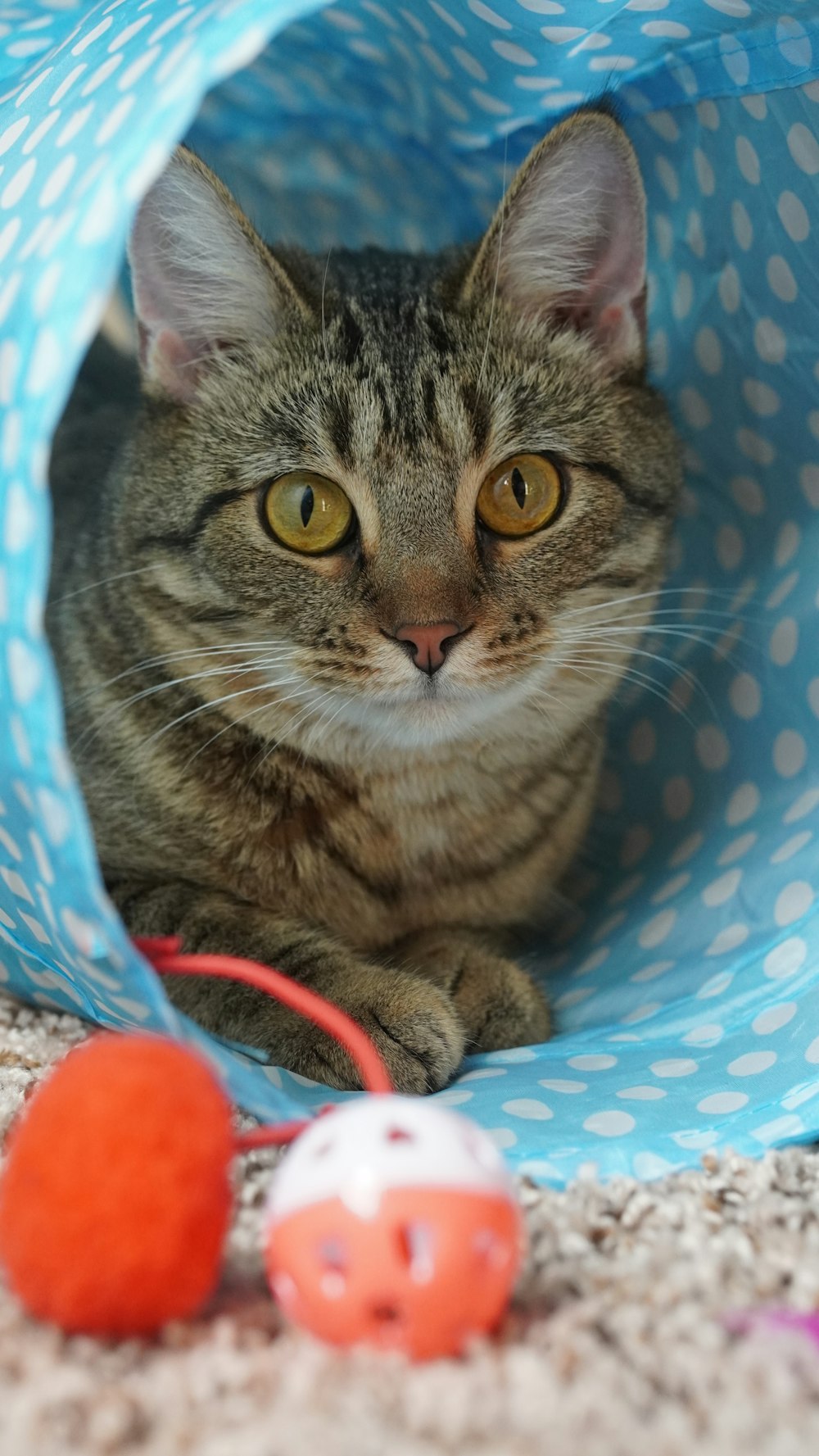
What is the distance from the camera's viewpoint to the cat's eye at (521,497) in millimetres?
1315

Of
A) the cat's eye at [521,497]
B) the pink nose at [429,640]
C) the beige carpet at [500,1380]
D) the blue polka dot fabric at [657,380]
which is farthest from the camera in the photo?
the cat's eye at [521,497]

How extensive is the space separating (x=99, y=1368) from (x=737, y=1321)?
1.31 ft

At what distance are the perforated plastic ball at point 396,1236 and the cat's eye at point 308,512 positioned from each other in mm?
666

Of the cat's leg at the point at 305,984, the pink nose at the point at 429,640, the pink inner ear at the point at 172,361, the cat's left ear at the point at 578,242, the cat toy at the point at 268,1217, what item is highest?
the cat's left ear at the point at 578,242

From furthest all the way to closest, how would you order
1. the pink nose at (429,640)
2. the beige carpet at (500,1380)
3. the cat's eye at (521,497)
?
the cat's eye at (521,497) → the pink nose at (429,640) → the beige carpet at (500,1380)

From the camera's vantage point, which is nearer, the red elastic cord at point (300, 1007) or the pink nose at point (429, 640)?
the red elastic cord at point (300, 1007)

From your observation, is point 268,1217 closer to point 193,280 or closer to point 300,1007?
point 300,1007

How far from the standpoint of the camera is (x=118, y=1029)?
1.20 metres

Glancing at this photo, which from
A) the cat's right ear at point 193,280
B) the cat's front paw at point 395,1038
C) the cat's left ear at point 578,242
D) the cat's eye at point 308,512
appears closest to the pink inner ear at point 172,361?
the cat's right ear at point 193,280

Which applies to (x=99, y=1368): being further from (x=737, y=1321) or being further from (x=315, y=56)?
(x=315, y=56)

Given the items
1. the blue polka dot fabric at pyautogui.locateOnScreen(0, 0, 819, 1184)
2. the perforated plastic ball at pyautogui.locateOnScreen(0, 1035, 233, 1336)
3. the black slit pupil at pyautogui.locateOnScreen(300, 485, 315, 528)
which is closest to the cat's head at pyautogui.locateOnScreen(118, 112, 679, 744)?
the black slit pupil at pyautogui.locateOnScreen(300, 485, 315, 528)

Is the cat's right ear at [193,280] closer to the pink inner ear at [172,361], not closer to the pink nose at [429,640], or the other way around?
the pink inner ear at [172,361]

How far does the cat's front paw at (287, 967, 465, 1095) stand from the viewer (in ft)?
3.98

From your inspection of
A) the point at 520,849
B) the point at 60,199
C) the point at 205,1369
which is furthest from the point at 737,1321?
the point at 60,199
